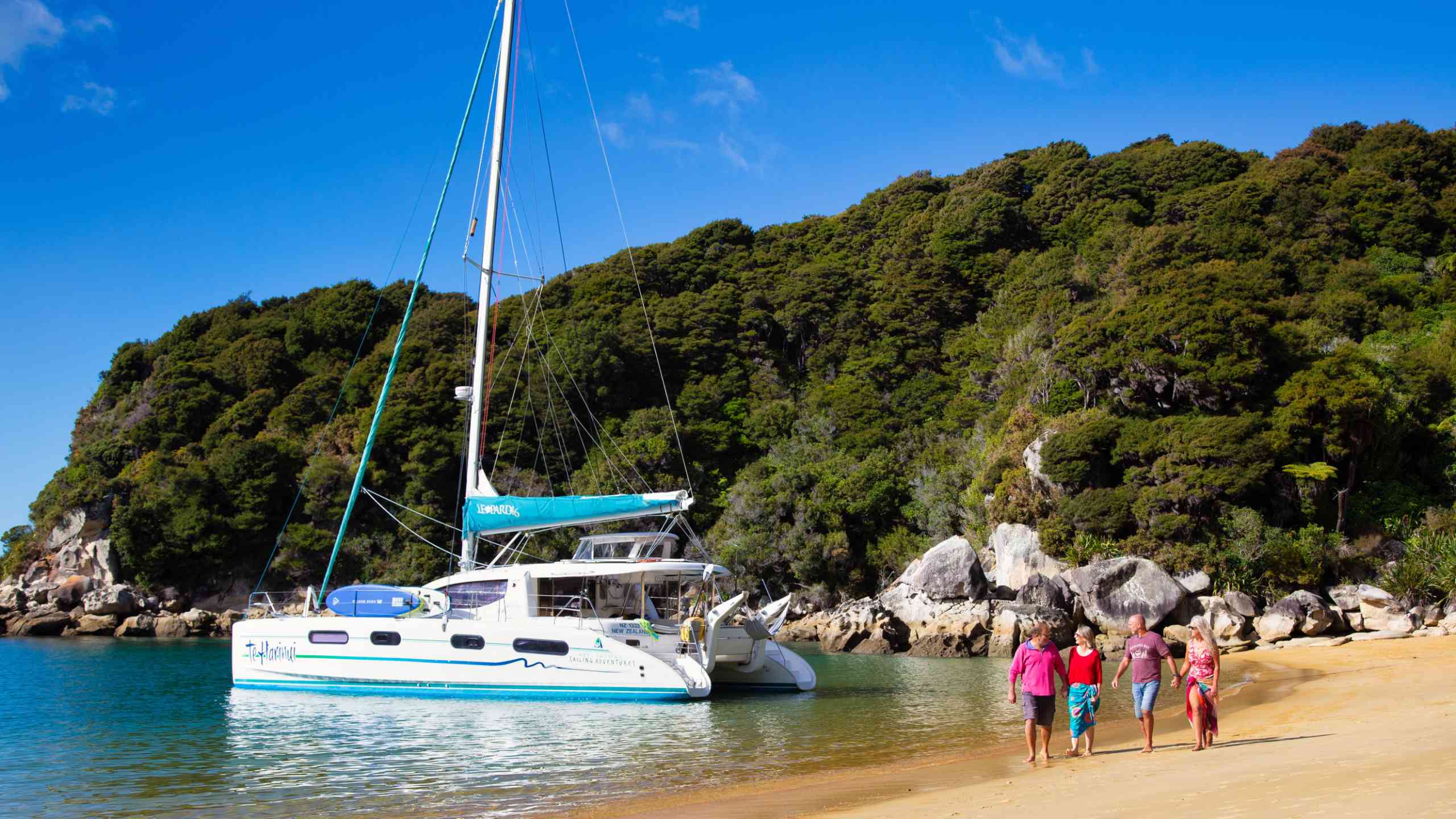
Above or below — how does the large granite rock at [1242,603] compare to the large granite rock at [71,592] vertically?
below

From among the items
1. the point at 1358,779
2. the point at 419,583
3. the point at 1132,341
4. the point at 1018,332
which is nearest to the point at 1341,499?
the point at 1132,341

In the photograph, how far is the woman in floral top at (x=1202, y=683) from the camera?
30.1 ft

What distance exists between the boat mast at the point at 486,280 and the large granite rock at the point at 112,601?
29.6 meters

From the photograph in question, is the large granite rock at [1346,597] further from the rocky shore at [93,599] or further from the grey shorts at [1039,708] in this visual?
the rocky shore at [93,599]

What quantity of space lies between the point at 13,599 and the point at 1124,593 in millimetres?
44584

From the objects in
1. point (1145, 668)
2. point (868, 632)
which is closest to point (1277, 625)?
→ point (868, 632)

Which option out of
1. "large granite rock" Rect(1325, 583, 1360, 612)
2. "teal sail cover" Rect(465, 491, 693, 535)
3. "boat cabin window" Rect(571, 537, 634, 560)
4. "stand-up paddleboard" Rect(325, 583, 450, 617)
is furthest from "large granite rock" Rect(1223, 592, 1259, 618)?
"stand-up paddleboard" Rect(325, 583, 450, 617)

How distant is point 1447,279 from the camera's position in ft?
137

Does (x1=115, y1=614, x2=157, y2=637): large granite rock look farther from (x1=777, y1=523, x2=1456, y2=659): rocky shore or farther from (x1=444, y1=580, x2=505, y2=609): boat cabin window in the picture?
(x1=444, y1=580, x2=505, y2=609): boat cabin window

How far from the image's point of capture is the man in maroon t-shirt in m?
9.39

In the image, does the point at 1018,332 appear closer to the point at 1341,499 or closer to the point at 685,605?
the point at 1341,499

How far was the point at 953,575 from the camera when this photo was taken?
101ft

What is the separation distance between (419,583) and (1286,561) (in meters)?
33.3

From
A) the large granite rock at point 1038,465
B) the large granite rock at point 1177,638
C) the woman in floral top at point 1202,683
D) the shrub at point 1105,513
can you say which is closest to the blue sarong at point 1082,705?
the woman in floral top at point 1202,683
